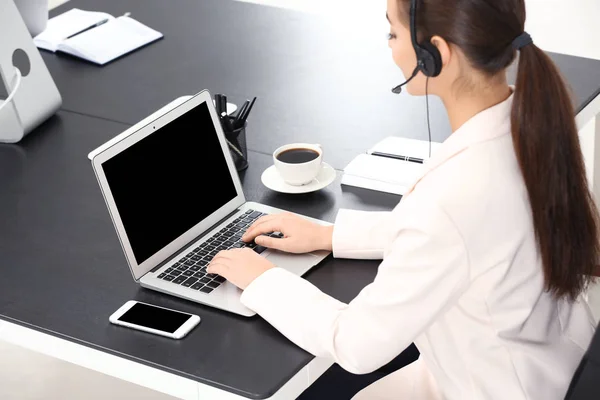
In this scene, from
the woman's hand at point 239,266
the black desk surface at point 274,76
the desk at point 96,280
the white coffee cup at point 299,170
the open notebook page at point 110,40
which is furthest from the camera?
the open notebook page at point 110,40

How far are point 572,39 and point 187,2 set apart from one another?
5.76ft

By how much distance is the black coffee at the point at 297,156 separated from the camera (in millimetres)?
1876

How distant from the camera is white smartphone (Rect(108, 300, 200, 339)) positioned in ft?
4.85

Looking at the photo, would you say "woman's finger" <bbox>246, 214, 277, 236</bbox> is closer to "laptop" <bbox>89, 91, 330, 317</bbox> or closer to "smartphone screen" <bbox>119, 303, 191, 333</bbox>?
"laptop" <bbox>89, 91, 330, 317</bbox>

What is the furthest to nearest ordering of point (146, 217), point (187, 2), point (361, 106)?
point (187, 2)
point (361, 106)
point (146, 217)

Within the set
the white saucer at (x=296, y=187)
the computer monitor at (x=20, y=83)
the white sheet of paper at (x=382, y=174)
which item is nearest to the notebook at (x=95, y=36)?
the computer monitor at (x=20, y=83)

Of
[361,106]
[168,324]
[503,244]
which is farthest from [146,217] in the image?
[361,106]

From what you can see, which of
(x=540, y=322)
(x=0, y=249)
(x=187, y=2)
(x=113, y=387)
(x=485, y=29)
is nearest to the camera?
(x=485, y=29)

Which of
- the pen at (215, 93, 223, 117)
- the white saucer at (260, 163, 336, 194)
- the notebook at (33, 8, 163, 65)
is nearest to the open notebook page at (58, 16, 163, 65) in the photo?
the notebook at (33, 8, 163, 65)

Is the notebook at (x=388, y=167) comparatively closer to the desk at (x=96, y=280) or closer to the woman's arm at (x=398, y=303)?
the desk at (x=96, y=280)

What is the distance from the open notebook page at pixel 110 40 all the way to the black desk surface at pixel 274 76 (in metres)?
0.03

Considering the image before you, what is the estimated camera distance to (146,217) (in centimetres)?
162

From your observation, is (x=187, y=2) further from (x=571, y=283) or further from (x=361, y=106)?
(x=571, y=283)

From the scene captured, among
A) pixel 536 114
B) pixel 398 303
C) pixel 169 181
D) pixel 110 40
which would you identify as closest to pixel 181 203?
pixel 169 181
